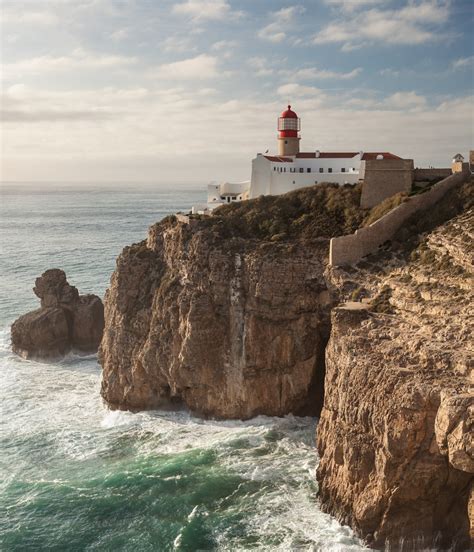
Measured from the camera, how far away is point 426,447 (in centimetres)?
2206

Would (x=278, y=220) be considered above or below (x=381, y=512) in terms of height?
above

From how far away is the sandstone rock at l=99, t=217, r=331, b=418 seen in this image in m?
34.1

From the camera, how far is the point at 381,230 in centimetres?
3522

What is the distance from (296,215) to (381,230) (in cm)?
769

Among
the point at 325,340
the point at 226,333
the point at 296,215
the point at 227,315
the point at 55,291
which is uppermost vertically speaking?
the point at 296,215

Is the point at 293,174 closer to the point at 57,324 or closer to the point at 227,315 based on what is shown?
the point at 227,315

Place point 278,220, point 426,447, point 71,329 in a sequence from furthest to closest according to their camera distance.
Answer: point 71,329, point 278,220, point 426,447

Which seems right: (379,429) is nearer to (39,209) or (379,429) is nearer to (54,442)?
(54,442)

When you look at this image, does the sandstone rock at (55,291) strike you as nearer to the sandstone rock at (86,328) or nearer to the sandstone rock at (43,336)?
the sandstone rock at (86,328)

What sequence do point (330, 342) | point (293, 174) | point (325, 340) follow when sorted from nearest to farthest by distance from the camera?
point (330, 342)
point (325, 340)
point (293, 174)

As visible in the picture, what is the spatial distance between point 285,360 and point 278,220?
1032cm

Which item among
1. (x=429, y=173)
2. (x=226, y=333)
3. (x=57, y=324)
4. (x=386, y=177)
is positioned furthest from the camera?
(x=57, y=324)

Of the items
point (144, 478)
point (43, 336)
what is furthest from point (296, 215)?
point (43, 336)

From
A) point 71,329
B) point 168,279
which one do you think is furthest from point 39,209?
point 168,279
